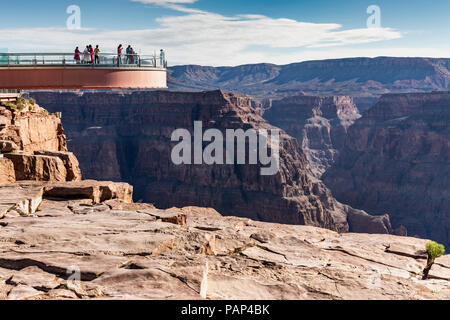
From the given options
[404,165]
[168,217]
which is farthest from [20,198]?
[404,165]

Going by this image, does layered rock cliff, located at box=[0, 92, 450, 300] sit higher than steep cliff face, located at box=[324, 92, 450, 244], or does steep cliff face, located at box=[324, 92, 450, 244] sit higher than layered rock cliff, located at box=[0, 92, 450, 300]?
layered rock cliff, located at box=[0, 92, 450, 300]

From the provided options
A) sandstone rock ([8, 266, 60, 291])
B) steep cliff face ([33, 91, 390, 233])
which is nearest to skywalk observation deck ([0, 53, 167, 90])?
sandstone rock ([8, 266, 60, 291])

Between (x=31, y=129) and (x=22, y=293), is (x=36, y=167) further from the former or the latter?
(x=22, y=293)

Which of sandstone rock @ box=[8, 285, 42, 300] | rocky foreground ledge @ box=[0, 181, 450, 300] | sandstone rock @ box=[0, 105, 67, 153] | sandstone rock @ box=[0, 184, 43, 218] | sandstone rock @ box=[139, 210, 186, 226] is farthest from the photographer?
sandstone rock @ box=[0, 105, 67, 153]

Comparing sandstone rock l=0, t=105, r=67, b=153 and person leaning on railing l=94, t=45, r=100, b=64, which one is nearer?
sandstone rock l=0, t=105, r=67, b=153

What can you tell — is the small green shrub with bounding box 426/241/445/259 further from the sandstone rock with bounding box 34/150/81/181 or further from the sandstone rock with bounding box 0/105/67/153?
the sandstone rock with bounding box 0/105/67/153

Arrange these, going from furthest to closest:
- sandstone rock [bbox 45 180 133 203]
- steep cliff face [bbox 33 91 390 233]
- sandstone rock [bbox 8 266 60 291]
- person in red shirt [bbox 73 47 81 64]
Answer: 1. steep cliff face [bbox 33 91 390 233]
2. person in red shirt [bbox 73 47 81 64]
3. sandstone rock [bbox 45 180 133 203]
4. sandstone rock [bbox 8 266 60 291]

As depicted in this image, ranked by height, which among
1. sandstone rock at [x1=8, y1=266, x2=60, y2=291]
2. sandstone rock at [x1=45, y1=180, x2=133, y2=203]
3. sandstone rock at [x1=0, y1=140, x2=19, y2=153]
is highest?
sandstone rock at [x1=0, y1=140, x2=19, y2=153]

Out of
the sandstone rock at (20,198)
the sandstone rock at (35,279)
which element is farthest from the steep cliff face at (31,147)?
the sandstone rock at (35,279)
